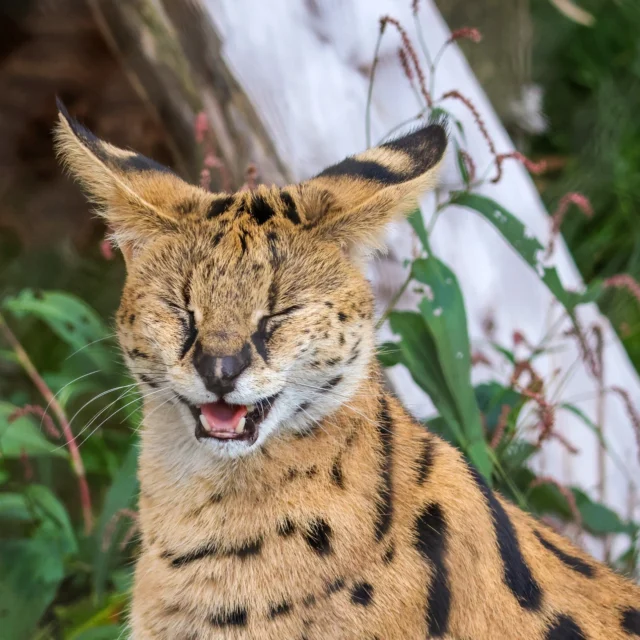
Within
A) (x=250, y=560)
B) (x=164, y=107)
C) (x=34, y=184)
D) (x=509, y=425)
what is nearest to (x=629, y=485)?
(x=509, y=425)

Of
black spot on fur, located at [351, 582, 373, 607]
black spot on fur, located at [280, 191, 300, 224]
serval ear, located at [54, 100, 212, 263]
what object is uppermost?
→ serval ear, located at [54, 100, 212, 263]

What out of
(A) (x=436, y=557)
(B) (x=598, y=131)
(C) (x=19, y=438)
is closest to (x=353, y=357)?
(A) (x=436, y=557)

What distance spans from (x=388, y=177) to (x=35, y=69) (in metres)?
3.31

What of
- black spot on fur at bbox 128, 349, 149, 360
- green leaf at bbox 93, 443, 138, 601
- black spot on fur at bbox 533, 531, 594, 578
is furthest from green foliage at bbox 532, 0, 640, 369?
black spot on fur at bbox 128, 349, 149, 360

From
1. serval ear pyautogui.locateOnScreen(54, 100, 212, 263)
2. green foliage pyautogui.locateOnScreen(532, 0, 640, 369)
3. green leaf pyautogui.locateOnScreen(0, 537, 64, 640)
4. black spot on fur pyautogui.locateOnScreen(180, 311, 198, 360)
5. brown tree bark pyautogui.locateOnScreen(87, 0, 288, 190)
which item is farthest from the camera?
green foliage pyautogui.locateOnScreen(532, 0, 640, 369)

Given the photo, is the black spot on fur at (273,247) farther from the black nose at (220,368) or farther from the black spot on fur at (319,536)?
the black spot on fur at (319,536)

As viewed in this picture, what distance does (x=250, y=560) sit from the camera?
203 centimetres

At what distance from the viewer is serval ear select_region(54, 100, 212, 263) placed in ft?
6.56

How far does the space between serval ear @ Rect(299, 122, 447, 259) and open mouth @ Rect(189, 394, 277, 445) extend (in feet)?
1.34

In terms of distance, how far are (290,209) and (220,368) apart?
461 mm

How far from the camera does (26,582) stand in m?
2.76

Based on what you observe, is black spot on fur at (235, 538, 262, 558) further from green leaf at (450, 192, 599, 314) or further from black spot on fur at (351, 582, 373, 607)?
green leaf at (450, 192, 599, 314)

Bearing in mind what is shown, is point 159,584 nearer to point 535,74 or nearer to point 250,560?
point 250,560

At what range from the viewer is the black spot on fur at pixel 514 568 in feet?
6.66
